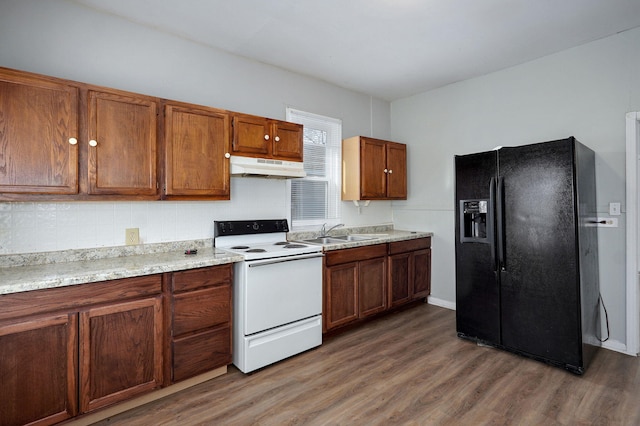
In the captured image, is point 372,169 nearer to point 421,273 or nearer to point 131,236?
point 421,273

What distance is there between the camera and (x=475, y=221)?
309cm

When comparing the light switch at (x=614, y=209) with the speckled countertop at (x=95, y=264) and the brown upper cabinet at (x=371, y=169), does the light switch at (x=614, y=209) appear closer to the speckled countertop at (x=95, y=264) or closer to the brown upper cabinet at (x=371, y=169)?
the brown upper cabinet at (x=371, y=169)

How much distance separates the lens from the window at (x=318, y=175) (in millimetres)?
3762

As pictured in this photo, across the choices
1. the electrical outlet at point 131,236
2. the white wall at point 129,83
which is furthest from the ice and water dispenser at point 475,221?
the electrical outlet at point 131,236

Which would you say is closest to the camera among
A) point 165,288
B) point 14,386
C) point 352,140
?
point 14,386

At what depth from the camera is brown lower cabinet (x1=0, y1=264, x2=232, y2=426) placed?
5.61ft

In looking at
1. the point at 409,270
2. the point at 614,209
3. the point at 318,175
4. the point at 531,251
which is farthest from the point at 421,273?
the point at 614,209

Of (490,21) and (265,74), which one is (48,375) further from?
(490,21)

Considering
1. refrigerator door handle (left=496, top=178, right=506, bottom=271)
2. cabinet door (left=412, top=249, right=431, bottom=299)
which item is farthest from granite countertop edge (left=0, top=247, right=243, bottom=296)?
cabinet door (left=412, top=249, right=431, bottom=299)

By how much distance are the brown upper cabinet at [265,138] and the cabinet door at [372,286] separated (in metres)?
1.36

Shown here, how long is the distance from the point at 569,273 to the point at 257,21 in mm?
3155

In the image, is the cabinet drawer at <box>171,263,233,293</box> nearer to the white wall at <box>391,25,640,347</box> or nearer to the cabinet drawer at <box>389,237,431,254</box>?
the cabinet drawer at <box>389,237,431,254</box>

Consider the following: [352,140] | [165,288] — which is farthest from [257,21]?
[165,288]

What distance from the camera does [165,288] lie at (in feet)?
7.13
